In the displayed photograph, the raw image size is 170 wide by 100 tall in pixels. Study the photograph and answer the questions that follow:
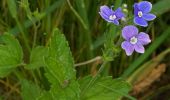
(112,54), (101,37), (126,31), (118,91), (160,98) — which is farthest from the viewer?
(160,98)

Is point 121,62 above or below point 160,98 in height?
above

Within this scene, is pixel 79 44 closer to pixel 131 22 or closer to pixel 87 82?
pixel 87 82

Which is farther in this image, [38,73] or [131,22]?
[38,73]

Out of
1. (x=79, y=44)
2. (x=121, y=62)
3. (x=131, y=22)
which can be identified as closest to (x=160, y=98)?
(x=121, y=62)

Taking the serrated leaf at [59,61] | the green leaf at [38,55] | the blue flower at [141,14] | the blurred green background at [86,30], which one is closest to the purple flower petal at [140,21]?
the blue flower at [141,14]

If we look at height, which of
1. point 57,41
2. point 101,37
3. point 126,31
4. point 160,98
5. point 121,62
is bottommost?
point 160,98

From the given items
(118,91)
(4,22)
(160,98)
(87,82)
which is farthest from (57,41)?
(160,98)

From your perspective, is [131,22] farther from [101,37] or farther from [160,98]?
[160,98]

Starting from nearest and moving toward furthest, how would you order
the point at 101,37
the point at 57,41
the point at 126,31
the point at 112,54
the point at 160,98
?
1. the point at 126,31
2. the point at 112,54
3. the point at 57,41
4. the point at 101,37
5. the point at 160,98

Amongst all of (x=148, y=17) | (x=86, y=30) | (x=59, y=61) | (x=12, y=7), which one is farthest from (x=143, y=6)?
(x=12, y=7)
